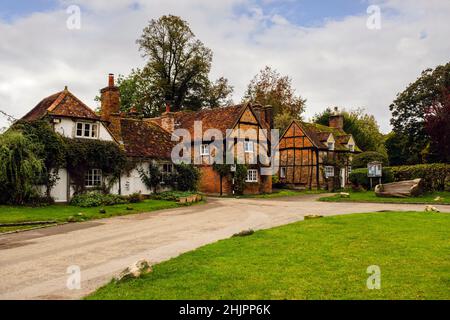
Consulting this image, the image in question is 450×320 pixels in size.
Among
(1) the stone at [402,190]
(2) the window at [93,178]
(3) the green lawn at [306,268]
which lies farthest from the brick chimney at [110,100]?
(3) the green lawn at [306,268]

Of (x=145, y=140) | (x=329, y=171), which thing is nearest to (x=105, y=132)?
(x=145, y=140)

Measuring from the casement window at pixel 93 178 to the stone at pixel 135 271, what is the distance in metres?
20.3

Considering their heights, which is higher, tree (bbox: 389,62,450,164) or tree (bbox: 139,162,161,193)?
tree (bbox: 389,62,450,164)

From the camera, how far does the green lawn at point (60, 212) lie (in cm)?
1947

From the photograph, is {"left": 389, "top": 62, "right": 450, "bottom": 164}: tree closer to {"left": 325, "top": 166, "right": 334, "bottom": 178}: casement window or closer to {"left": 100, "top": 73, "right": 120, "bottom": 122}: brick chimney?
{"left": 325, "top": 166, "right": 334, "bottom": 178}: casement window

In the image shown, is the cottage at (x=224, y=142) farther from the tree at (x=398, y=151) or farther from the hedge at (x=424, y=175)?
the tree at (x=398, y=151)

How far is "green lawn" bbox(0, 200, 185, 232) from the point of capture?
766 inches

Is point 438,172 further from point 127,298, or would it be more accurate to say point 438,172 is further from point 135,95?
point 135,95

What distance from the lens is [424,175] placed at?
1312 inches

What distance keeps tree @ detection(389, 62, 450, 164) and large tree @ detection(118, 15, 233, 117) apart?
26038 mm

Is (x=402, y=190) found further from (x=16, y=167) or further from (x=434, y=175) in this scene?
(x=16, y=167)

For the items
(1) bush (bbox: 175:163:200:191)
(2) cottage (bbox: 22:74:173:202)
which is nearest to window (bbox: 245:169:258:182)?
(1) bush (bbox: 175:163:200:191)

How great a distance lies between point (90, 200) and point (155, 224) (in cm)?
900
